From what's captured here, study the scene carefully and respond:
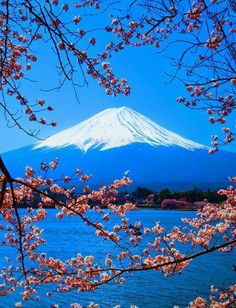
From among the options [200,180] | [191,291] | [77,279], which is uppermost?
[200,180]

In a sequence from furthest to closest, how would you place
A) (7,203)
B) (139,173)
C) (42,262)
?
1. (139,173)
2. (42,262)
3. (7,203)

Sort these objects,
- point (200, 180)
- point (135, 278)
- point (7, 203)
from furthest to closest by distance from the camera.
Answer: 1. point (200, 180)
2. point (135, 278)
3. point (7, 203)

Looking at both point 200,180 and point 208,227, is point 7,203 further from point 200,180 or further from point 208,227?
point 200,180

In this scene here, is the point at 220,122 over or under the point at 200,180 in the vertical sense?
under

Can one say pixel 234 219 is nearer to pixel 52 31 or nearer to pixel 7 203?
pixel 7 203

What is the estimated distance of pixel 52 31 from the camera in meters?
2.38

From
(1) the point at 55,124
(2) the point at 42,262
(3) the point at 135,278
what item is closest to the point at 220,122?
(1) the point at 55,124

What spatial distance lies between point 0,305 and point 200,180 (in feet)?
527

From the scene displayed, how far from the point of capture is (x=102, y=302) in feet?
44.6

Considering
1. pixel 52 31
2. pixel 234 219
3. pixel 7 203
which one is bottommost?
pixel 234 219

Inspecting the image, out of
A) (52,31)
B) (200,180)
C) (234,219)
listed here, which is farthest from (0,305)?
(200,180)

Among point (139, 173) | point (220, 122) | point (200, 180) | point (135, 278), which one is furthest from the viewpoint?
point (139, 173)

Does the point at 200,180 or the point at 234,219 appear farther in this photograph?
the point at 200,180

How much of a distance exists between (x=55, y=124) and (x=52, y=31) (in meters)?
1.74
